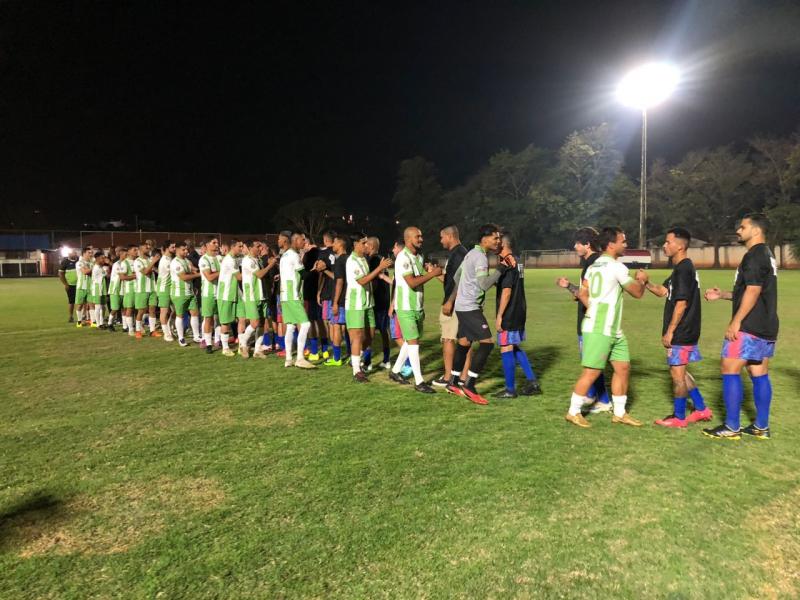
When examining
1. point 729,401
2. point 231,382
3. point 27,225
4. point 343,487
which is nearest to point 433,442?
point 343,487

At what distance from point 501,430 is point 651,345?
20.1 ft

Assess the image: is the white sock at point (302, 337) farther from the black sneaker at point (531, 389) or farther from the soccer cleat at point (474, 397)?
the black sneaker at point (531, 389)

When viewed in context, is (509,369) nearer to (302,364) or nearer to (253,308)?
(302,364)

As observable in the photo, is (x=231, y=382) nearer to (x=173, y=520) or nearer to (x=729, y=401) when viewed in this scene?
(x=173, y=520)

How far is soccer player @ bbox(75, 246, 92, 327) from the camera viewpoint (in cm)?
1316

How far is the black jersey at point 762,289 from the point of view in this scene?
4449 mm

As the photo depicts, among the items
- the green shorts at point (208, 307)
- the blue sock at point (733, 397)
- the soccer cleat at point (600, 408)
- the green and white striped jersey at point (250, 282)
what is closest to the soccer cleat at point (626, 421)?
the soccer cleat at point (600, 408)

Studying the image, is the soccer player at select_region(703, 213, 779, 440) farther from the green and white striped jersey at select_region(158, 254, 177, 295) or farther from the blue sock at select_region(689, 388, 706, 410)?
the green and white striped jersey at select_region(158, 254, 177, 295)

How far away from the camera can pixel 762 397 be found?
4.66m

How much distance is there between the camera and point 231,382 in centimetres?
708

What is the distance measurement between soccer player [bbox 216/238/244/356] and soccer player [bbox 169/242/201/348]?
124cm

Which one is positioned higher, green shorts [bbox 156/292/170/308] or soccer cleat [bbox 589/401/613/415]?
green shorts [bbox 156/292/170/308]

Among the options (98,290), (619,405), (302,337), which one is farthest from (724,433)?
(98,290)

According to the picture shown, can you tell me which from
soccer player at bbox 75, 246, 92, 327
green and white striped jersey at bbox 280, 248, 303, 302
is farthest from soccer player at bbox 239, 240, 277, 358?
soccer player at bbox 75, 246, 92, 327
